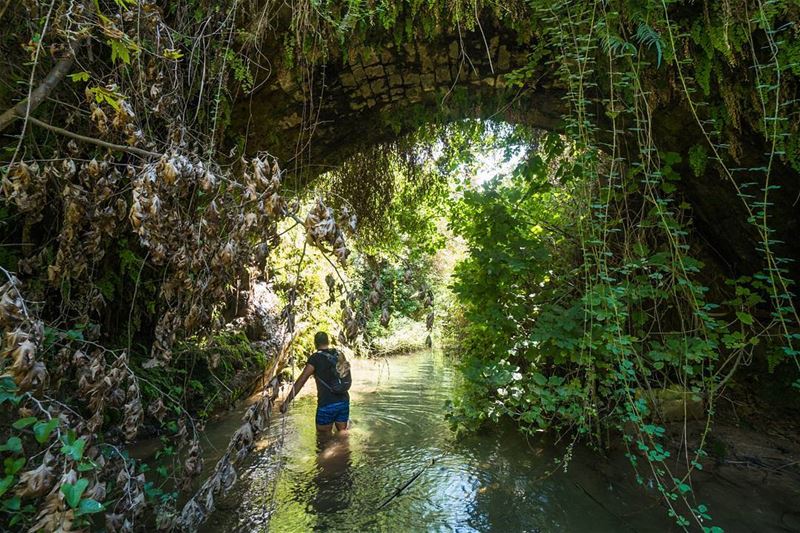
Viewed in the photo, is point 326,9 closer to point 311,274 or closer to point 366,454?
point 366,454

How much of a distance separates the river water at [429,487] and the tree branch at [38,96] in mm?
1972

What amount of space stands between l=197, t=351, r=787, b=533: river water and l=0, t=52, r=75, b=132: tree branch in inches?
77.6

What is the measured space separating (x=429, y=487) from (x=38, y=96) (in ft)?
13.0

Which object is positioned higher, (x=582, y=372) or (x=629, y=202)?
(x=629, y=202)

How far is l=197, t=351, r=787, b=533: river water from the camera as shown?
3.39 meters

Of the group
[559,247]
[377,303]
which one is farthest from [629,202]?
[377,303]

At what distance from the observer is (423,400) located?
7473 millimetres

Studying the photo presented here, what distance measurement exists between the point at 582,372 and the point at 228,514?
3.40 meters

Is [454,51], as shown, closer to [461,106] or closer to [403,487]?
[461,106]

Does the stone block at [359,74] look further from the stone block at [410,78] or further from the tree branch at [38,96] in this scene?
the tree branch at [38,96]

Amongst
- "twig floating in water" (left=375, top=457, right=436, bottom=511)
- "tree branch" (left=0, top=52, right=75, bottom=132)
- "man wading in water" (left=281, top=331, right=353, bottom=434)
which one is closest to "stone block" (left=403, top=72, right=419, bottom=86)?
"tree branch" (left=0, top=52, right=75, bottom=132)

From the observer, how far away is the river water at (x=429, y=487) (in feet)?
11.1

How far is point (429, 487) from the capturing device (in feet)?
13.3

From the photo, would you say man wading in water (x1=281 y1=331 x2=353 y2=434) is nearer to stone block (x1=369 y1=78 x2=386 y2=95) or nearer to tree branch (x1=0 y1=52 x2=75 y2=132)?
stone block (x1=369 y1=78 x2=386 y2=95)
